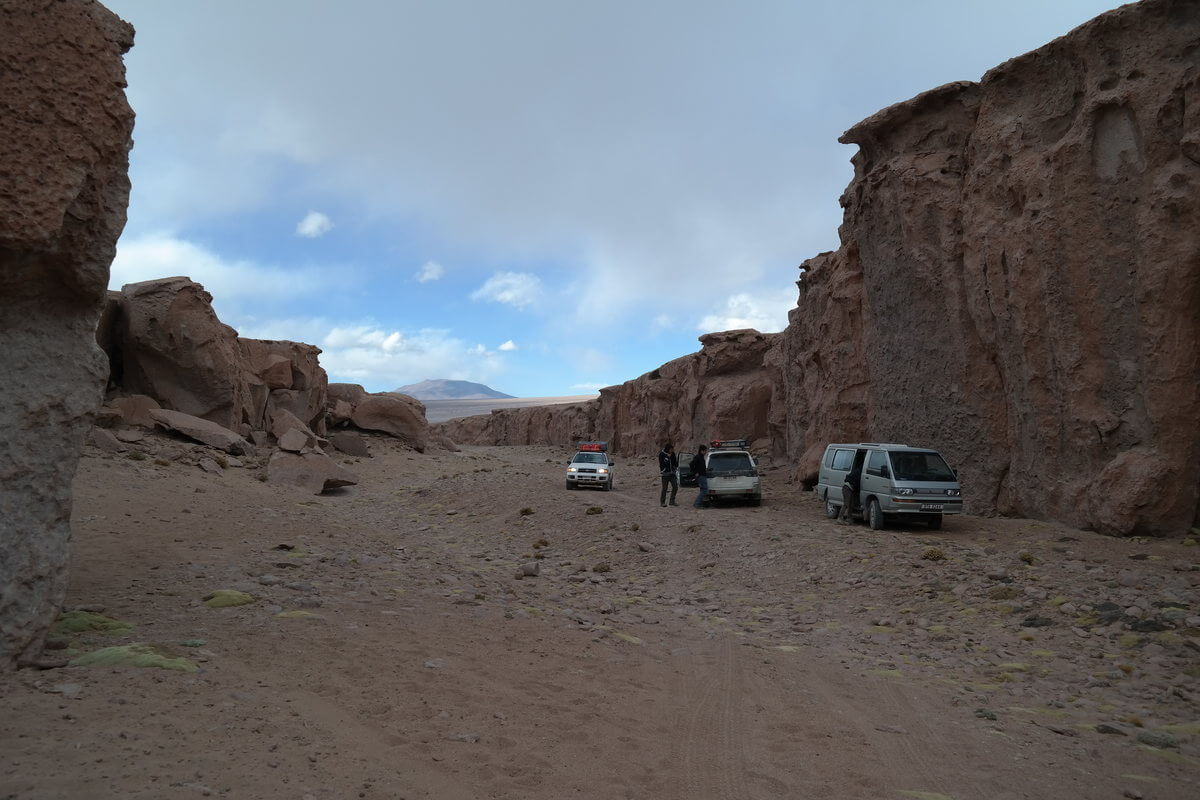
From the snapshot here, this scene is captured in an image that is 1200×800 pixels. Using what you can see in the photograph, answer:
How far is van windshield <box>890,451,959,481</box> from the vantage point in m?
15.7

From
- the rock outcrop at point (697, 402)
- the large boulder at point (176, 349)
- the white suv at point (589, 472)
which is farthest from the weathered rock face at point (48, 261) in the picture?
the rock outcrop at point (697, 402)

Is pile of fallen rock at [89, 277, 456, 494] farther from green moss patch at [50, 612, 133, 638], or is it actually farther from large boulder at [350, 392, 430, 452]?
green moss patch at [50, 612, 133, 638]

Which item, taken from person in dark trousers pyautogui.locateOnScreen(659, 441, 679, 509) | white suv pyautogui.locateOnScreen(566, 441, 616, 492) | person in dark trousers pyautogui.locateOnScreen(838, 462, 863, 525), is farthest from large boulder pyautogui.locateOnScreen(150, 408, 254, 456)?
person in dark trousers pyautogui.locateOnScreen(838, 462, 863, 525)

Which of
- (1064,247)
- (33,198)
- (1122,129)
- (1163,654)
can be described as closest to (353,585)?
(33,198)

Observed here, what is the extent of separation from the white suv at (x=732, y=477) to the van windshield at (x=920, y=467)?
583cm

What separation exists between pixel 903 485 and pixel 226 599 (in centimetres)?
1290

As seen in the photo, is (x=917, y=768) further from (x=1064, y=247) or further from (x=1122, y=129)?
(x=1122, y=129)

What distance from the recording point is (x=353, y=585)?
885cm

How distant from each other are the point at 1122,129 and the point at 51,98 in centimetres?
1717

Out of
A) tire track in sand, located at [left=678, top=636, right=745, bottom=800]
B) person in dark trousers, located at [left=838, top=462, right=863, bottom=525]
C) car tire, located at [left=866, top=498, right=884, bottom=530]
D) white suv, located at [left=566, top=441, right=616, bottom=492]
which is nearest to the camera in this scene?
tire track in sand, located at [left=678, top=636, right=745, bottom=800]

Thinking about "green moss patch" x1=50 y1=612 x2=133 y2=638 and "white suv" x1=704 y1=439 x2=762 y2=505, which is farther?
"white suv" x1=704 y1=439 x2=762 y2=505

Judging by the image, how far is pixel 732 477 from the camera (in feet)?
70.0

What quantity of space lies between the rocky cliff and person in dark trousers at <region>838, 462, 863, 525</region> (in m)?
3.30

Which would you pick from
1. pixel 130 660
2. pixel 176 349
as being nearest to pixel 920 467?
pixel 130 660
